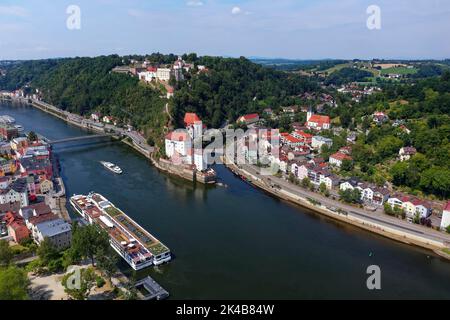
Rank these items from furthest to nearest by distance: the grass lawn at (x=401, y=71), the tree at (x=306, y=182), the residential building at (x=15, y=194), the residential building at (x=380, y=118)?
1. the grass lawn at (x=401, y=71)
2. the residential building at (x=380, y=118)
3. the tree at (x=306, y=182)
4. the residential building at (x=15, y=194)

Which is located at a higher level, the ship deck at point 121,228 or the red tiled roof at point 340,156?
the red tiled roof at point 340,156

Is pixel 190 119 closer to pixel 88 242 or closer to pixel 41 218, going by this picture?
pixel 41 218

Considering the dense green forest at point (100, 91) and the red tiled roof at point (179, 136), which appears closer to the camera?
the red tiled roof at point (179, 136)

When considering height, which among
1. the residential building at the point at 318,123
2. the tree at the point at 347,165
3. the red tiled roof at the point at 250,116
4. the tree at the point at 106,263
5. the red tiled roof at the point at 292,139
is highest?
the red tiled roof at the point at 250,116

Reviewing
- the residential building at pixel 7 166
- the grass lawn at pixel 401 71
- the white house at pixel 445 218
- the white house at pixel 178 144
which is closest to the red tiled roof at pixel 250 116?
the white house at pixel 178 144

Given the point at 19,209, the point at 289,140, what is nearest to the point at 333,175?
the point at 289,140

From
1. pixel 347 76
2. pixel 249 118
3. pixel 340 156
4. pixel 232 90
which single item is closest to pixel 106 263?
pixel 340 156

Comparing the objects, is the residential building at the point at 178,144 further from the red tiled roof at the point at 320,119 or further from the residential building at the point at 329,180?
the red tiled roof at the point at 320,119
